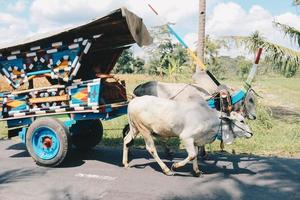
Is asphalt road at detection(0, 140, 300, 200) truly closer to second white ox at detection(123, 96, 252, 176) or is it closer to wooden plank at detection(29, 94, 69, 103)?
second white ox at detection(123, 96, 252, 176)

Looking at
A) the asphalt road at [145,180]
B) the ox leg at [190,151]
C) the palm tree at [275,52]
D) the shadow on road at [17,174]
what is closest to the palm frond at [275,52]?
the palm tree at [275,52]

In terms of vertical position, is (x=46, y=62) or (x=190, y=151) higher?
(x=46, y=62)

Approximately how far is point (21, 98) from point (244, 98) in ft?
14.1

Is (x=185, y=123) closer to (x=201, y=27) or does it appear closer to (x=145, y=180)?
(x=145, y=180)

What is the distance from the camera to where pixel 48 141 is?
24.2 feet

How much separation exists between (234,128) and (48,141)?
11.4ft

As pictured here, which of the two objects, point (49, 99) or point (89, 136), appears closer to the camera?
point (49, 99)

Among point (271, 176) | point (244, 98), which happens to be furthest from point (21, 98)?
point (271, 176)

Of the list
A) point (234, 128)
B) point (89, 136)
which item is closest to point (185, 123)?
point (234, 128)

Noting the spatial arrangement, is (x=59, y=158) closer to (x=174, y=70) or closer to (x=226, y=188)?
(x=226, y=188)

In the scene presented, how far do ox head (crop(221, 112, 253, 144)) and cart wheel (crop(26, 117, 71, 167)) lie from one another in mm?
2825

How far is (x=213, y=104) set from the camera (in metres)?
7.40

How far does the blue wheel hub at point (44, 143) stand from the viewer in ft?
24.1

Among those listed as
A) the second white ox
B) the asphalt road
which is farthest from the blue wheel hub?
the second white ox
